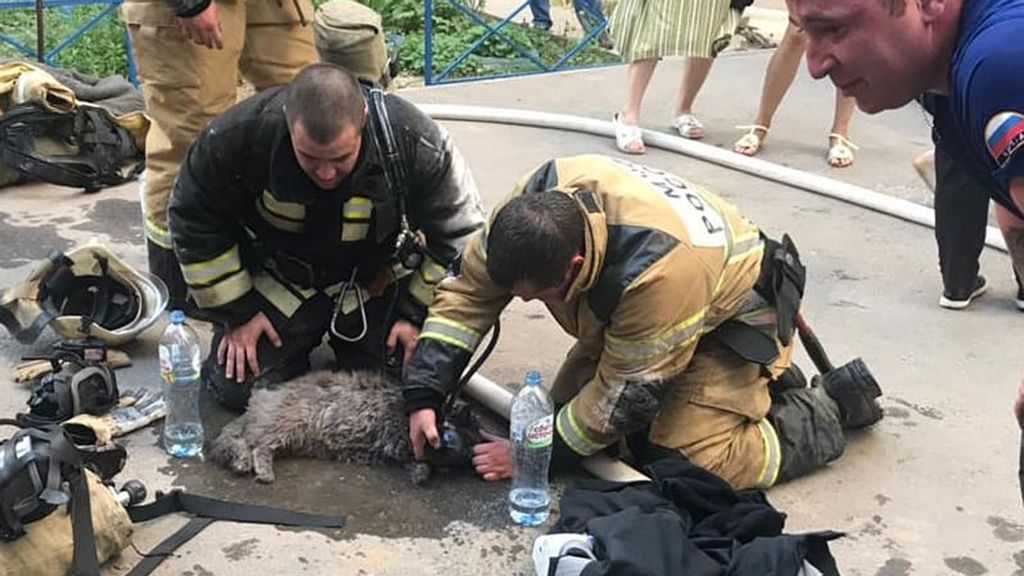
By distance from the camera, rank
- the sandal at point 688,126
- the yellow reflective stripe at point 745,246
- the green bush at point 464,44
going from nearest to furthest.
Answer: the yellow reflective stripe at point 745,246
the sandal at point 688,126
the green bush at point 464,44

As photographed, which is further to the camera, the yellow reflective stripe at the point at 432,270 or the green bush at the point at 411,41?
the green bush at the point at 411,41

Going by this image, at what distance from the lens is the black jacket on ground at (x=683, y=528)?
273 centimetres

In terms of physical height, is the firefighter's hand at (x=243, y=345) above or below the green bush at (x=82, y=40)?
above

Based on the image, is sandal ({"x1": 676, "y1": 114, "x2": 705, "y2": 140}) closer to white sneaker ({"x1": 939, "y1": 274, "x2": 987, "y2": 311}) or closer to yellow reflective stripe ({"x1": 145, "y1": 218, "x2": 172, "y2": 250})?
white sneaker ({"x1": 939, "y1": 274, "x2": 987, "y2": 311})

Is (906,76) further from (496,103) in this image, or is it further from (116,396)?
(496,103)

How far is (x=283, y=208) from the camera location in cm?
368

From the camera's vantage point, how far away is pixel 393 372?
3812mm

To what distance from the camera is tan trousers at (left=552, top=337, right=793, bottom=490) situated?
338 centimetres

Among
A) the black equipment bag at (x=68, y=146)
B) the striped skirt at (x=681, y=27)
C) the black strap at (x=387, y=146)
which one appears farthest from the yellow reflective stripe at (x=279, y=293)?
the striped skirt at (x=681, y=27)

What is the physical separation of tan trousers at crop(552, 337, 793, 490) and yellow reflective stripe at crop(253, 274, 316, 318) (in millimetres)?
1192

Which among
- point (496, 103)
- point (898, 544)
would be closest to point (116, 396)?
point (898, 544)

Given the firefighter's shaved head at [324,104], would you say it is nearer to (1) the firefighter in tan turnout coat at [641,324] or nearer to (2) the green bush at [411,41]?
(1) the firefighter in tan turnout coat at [641,324]

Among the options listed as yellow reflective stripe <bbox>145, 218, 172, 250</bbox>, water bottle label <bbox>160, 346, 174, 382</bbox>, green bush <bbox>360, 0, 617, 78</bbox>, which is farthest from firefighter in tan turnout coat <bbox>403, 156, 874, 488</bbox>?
green bush <bbox>360, 0, 617, 78</bbox>

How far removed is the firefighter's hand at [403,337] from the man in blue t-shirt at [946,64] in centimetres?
204
